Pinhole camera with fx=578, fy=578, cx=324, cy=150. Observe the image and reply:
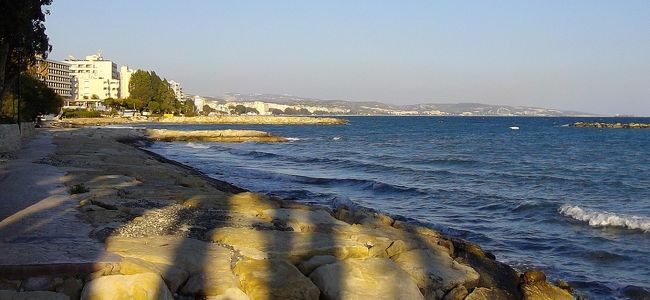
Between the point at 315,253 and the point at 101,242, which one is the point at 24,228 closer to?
the point at 101,242

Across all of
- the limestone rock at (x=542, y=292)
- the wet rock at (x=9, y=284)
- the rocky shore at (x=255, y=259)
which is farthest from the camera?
the limestone rock at (x=542, y=292)

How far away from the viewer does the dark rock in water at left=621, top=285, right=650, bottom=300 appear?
30.3ft

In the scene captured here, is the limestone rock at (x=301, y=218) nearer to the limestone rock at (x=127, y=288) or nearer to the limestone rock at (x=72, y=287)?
the limestone rock at (x=127, y=288)

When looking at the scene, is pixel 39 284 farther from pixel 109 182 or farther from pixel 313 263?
pixel 109 182

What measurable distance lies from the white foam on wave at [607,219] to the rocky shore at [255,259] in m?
6.00

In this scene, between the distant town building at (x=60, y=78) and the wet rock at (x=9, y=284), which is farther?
the distant town building at (x=60, y=78)

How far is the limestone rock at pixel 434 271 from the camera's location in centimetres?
718

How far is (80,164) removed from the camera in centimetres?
A: 1877

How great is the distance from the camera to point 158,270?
5.85 m

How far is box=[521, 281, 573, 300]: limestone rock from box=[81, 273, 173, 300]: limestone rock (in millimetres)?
5185

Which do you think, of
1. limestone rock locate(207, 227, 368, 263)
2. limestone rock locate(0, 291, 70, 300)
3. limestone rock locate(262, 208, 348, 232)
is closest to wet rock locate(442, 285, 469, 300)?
limestone rock locate(207, 227, 368, 263)

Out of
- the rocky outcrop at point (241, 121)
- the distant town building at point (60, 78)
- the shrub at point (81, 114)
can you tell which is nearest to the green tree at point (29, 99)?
the shrub at point (81, 114)

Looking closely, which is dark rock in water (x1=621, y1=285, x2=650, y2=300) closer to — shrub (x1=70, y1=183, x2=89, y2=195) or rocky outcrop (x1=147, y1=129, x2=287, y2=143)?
shrub (x1=70, y1=183, x2=89, y2=195)

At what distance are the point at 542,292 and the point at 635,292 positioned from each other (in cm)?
223
